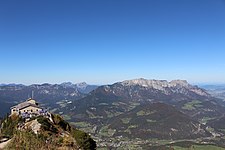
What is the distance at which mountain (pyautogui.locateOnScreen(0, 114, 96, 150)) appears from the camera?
147ft

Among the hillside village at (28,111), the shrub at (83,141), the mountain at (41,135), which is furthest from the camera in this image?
the hillside village at (28,111)

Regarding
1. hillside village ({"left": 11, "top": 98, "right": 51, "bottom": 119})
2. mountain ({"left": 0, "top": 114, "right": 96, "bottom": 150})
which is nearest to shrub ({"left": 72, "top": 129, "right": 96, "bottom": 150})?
mountain ({"left": 0, "top": 114, "right": 96, "bottom": 150})

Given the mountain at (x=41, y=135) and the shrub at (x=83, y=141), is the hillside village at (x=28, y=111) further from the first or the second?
the shrub at (x=83, y=141)

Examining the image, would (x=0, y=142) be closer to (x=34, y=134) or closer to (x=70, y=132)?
(x=34, y=134)

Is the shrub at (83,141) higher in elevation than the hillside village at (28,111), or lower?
lower

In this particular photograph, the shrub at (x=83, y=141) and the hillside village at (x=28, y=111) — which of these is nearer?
the shrub at (x=83, y=141)

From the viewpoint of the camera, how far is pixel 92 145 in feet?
177

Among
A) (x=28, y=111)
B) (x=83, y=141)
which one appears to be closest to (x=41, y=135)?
(x=83, y=141)

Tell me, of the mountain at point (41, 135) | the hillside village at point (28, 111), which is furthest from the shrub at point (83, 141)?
the hillside village at point (28, 111)

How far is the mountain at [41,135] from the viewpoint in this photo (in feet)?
147

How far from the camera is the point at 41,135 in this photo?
1804 inches

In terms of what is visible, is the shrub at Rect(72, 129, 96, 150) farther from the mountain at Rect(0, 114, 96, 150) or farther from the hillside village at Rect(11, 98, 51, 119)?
the hillside village at Rect(11, 98, 51, 119)

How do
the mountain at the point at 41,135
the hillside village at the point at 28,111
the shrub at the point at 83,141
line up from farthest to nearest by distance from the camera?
the hillside village at the point at 28,111 < the shrub at the point at 83,141 < the mountain at the point at 41,135

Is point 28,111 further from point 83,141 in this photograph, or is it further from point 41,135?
point 41,135
